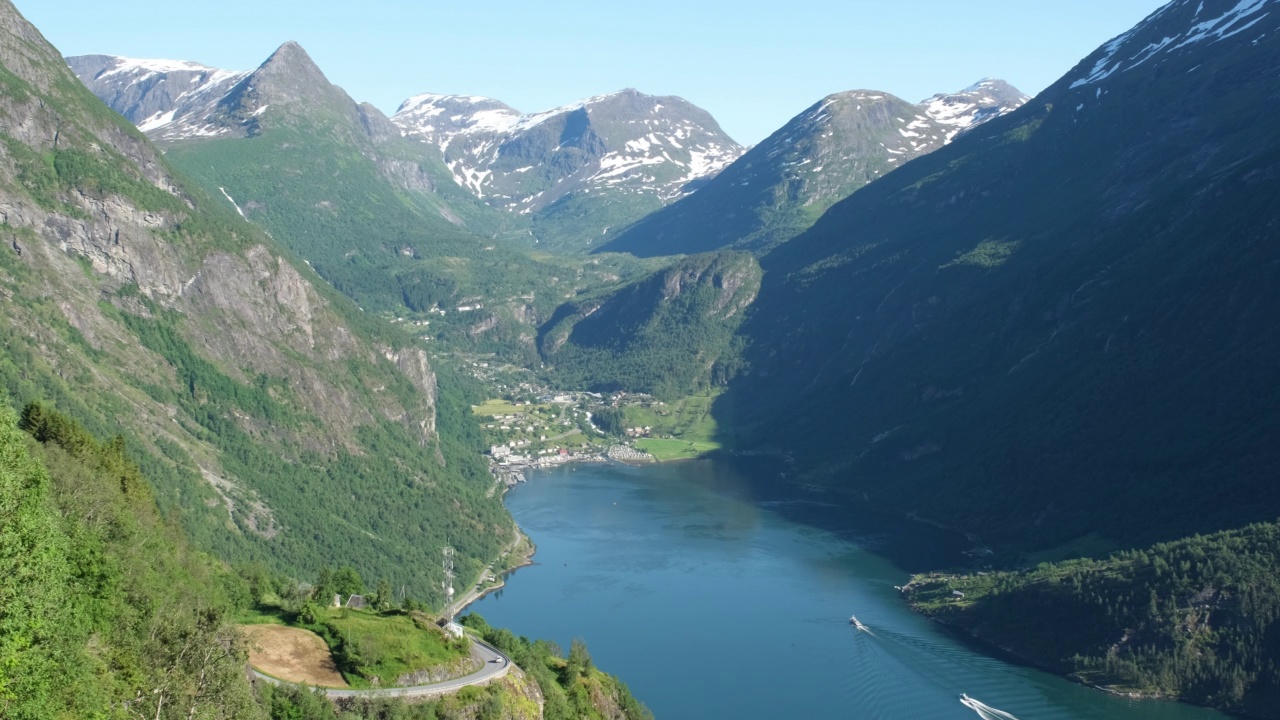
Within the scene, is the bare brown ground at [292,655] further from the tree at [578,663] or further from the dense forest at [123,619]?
the tree at [578,663]

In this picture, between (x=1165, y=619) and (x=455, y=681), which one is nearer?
(x=455, y=681)

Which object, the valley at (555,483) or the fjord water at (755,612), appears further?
the fjord water at (755,612)

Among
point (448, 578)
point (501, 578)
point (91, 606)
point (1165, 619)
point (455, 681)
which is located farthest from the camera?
point (501, 578)

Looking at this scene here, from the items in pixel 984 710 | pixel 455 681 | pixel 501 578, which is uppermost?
pixel 455 681

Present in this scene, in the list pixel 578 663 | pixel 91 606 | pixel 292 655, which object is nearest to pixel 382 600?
pixel 578 663

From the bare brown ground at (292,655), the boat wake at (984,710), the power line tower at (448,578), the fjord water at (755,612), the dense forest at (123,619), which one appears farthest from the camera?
the power line tower at (448,578)

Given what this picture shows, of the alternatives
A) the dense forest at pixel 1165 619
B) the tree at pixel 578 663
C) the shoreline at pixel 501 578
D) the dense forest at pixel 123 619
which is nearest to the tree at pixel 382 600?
the dense forest at pixel 123 619

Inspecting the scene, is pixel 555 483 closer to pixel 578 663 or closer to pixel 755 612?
pixel 755 612
